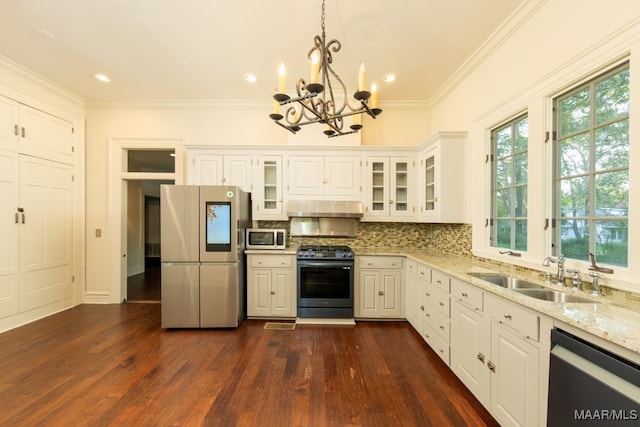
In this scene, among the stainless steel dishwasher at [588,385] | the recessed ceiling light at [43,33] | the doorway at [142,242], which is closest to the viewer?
the stainless steel dishwasher at [588,385]

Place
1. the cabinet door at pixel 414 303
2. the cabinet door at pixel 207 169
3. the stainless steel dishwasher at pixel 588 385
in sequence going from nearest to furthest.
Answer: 1. the stainless steel dishwasher at pixel 588 385
2. the cabinet door at pixel 414 303
3. the cabinet door at pixel 207 169

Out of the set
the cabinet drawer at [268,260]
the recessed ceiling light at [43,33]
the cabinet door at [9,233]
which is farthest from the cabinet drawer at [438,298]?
the cabinet door at [9,233]

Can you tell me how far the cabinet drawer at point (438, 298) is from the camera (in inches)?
92.7

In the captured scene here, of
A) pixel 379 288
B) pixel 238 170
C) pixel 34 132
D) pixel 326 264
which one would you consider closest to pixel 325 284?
pixel 326 264

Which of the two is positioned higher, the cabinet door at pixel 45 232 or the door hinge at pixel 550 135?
the door hinge at pixel 550 135

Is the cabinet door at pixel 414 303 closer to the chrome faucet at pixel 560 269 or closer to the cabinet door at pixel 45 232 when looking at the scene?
the chrome faucet at pixel 560 269

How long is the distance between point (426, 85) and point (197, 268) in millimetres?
3883

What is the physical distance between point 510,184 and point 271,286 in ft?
9.70

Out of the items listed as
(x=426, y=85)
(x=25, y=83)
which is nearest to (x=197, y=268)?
(x=25, y=83)

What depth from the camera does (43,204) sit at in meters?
3.43

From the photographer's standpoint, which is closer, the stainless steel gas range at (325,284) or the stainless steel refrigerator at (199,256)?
the stainless steel refrigerator at (199,256)

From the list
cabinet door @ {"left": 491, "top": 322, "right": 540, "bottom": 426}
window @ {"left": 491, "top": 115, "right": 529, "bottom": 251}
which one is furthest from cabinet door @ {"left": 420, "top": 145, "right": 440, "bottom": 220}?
cabinet door @ {"left": 491, "top": 322, "right": 540, "bottom": 426}

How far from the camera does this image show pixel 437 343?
2518mm

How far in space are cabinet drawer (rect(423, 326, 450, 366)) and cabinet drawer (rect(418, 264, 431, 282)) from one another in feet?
1.67
